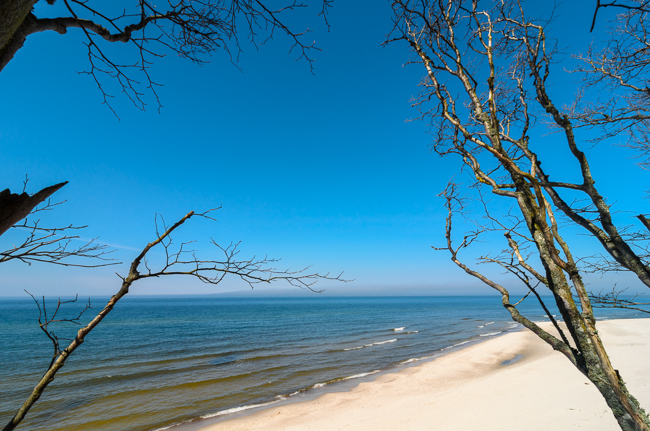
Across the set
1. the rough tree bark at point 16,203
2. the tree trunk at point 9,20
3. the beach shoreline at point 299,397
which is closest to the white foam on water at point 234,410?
the beach shoreline at point 299,397

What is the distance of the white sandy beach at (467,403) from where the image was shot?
7848 mm

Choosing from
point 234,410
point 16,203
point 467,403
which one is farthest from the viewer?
point 234,410

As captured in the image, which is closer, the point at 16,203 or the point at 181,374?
the point at 16,203

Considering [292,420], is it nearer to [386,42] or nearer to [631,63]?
[386,42]

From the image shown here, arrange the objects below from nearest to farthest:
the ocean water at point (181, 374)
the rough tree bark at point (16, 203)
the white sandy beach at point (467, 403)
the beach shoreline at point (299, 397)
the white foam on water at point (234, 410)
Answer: the rough tree bark at point (16, 203) < the white sandy beach at point (467, 403) < the beach shoreline at point (299, 397) < the white foam on water at point (234, 410) < the ocean water at point (181, 374)

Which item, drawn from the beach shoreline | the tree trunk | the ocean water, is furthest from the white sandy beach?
the tree trunk

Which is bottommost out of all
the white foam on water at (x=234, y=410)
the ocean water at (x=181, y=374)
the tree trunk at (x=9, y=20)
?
the ocean water at (x=181, y=374)

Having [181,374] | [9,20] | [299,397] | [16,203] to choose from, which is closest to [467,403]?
[299,397]

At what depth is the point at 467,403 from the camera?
9531 mm

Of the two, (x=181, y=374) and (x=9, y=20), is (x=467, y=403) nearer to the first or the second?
(x=9, y=20)

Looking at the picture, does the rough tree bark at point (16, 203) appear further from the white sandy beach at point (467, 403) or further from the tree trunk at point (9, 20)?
the white sandy beach at point (467, 403)

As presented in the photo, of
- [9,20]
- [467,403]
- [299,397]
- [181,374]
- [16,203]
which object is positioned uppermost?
[9,20]

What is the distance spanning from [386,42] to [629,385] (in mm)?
13600

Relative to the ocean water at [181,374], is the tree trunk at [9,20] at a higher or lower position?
higher
